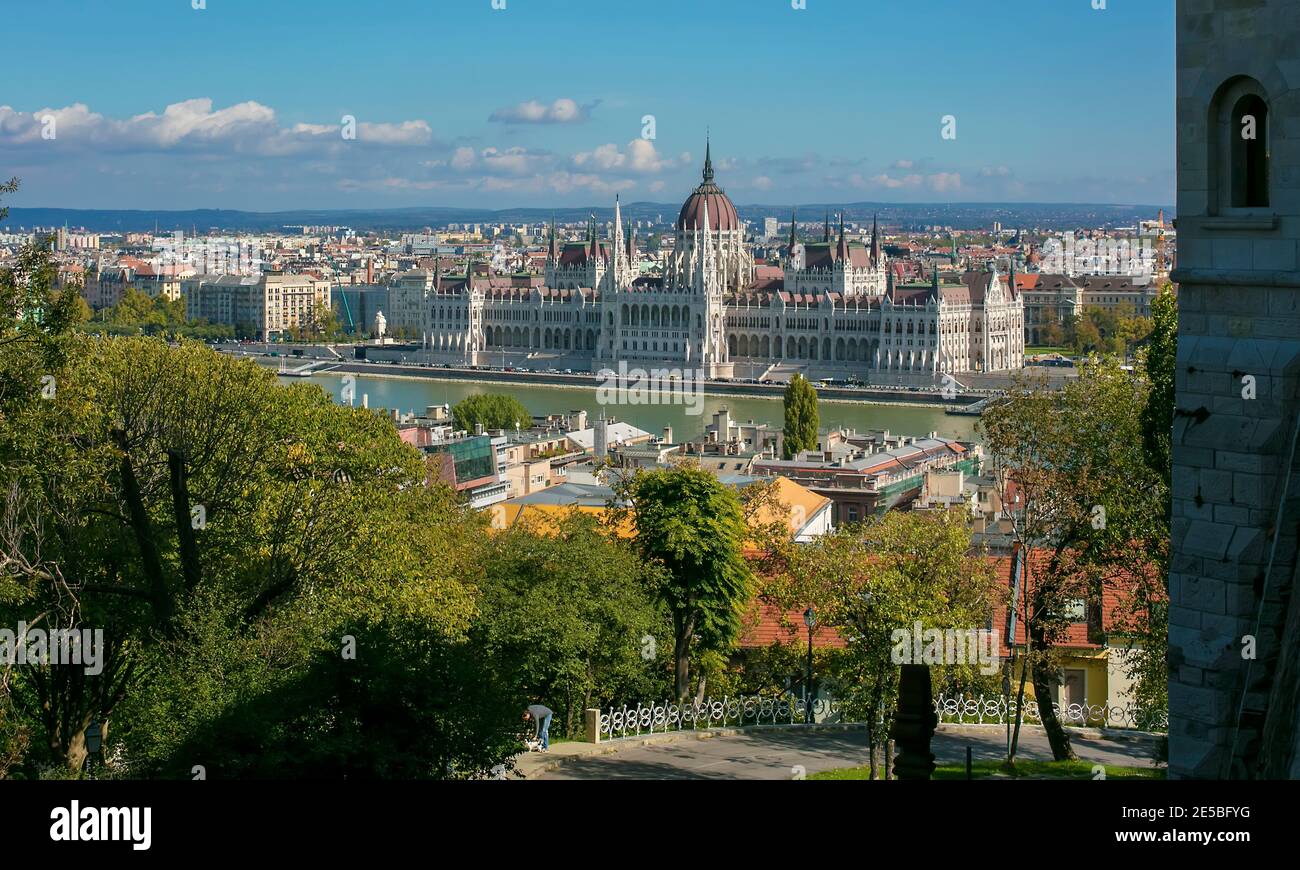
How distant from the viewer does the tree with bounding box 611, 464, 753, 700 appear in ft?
48.0

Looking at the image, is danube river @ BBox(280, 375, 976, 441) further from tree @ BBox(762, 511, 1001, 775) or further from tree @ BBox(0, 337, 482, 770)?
tree @ BBox(0, 337, 482, 770)

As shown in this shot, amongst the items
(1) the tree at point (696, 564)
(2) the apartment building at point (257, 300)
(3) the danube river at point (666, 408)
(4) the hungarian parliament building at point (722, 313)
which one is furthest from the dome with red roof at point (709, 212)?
(1) the tree at point (696, 564)

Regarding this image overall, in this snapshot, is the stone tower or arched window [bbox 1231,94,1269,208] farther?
arched window [bbox 1231,94,1269,208]

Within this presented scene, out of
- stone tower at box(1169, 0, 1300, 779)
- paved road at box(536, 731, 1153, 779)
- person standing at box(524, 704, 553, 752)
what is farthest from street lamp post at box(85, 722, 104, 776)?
stone tower at box(1169, 0, 1300, 779)

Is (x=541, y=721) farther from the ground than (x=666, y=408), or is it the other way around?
(x=666, y=408)

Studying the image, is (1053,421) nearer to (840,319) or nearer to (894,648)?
(894,648)

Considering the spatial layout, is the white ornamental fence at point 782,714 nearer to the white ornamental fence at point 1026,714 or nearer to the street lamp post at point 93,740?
the white ornamental fence at point 1026,714

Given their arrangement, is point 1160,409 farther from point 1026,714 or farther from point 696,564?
point 696,564

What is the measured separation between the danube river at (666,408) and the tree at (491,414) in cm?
527

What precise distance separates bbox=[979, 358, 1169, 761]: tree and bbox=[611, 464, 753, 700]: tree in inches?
112

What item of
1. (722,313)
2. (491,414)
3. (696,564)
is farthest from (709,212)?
(696,564)

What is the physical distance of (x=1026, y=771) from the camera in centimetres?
1034

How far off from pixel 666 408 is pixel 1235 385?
189 ft
